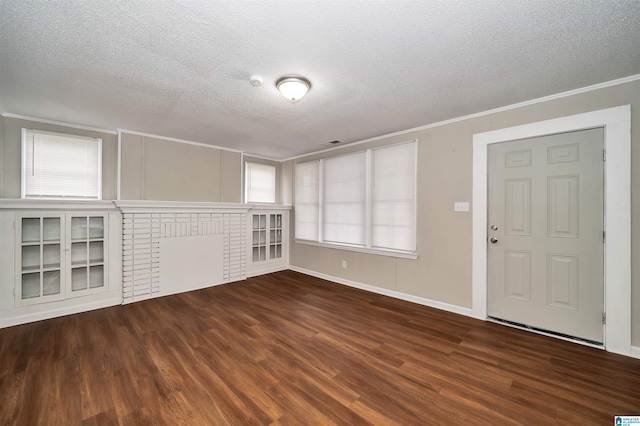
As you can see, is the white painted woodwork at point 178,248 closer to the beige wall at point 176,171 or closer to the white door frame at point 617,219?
the beige wall at point 176,171

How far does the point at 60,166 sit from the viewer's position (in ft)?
11.6

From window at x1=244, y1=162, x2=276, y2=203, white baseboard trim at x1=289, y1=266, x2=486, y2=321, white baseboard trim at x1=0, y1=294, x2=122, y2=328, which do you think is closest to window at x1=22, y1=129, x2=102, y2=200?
white baseboard trim at x1=0, y1=294, x2=122, y2=328

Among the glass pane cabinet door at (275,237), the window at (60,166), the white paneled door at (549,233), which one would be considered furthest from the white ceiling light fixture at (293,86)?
the glass pane cabinet door at (275,237)

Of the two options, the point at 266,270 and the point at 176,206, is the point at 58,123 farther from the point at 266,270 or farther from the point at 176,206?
the point at 266,270

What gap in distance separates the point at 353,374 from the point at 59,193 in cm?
435

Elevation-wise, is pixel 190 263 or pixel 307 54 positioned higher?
pixel 307 54

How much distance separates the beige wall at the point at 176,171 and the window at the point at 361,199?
4.74 ft

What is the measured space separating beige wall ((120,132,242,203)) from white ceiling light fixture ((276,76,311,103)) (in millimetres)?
2830

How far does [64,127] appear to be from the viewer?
11.6ft

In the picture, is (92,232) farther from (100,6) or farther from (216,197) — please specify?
(100,6)

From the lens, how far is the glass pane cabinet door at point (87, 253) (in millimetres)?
3471

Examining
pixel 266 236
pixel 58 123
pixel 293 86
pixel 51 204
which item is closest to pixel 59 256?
pixel 51 204

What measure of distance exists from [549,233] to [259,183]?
4.88 m

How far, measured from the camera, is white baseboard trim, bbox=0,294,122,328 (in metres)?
3.03
